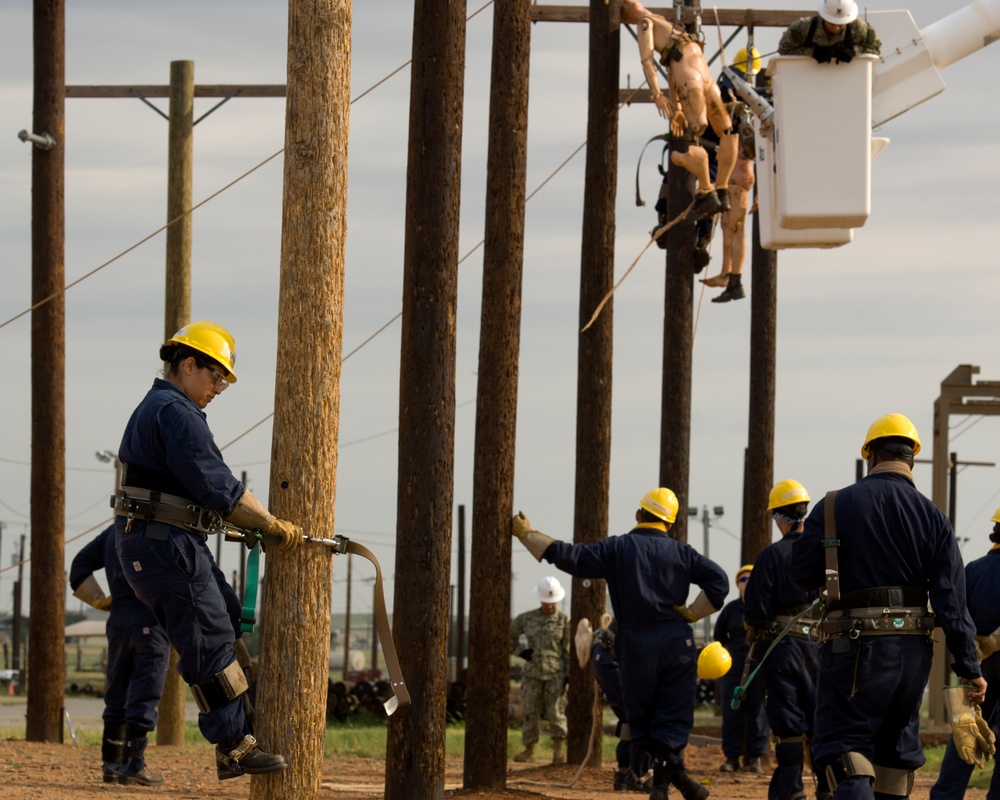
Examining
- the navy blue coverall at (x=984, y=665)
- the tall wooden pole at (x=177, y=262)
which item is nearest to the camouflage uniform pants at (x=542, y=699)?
the tall wooden pole at (x=177, y=262)

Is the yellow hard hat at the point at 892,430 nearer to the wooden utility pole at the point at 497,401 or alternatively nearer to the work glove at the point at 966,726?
the work glove at the point at 966,726

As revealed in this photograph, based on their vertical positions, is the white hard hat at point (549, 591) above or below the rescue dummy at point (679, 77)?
below

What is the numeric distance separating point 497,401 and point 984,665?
3.20 m

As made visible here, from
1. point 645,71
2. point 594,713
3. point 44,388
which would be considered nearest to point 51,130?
point 44,388

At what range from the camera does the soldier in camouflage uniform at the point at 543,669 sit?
53.4 feet

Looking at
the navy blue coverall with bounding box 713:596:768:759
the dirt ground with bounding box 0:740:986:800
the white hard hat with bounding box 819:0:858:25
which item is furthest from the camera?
the navy blue coverall with bounding box 713:596:768:759

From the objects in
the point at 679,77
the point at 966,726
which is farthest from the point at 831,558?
the point at 679,77

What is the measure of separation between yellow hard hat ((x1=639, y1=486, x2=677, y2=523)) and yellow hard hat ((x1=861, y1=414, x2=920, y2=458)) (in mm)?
2617

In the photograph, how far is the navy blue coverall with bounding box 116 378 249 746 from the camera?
7.21 metres

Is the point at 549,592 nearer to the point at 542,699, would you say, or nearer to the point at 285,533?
the point at 542,699

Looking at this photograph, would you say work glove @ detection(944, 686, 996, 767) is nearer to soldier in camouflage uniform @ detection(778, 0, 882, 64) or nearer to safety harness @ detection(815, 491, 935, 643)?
safety harness @ detection(815, 491, 935, 643)

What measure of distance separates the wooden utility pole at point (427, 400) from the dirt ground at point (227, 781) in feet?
3.97

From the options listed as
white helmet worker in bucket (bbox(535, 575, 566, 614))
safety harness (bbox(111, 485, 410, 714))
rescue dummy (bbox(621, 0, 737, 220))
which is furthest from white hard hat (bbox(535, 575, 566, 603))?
safety harness (bbox(111, 485, 410, 714))

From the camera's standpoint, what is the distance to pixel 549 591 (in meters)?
17.1
